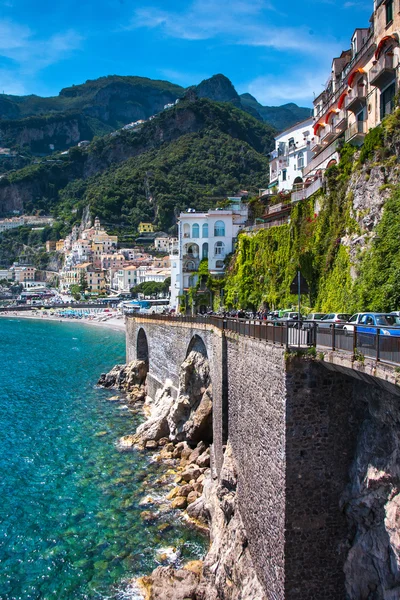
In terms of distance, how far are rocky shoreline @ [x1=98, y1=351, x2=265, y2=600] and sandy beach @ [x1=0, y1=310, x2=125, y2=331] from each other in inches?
3002

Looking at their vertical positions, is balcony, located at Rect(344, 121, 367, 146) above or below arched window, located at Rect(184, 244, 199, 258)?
above

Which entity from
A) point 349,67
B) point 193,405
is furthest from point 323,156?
point 193,405

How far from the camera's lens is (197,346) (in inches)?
1130

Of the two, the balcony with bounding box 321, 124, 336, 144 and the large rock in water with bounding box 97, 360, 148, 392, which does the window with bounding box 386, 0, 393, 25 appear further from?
the large rock in water with bounding box 97, 360, 148, 392

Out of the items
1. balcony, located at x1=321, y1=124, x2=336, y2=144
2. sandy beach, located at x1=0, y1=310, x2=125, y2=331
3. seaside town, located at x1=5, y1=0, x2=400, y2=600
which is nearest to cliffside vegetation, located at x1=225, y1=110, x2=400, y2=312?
seaside town, located at x1=5, y1=0, x2=400, y2=600

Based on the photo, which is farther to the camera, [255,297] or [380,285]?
[255,297]

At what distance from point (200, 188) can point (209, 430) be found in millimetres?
165927

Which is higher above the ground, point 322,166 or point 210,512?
point 322,166

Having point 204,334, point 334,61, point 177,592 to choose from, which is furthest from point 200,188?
point 177,592

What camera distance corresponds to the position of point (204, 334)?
2636 centimetres

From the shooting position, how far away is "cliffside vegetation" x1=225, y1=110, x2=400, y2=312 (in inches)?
814

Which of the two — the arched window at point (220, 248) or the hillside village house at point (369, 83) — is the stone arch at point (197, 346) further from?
the arched window at point (220, 248)

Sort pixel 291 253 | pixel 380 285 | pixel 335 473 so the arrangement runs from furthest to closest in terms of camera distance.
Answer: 1. pixel 291 253
2. pixel 380 285
3. pixel 335 473

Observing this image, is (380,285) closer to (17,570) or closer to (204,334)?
(204,334)
